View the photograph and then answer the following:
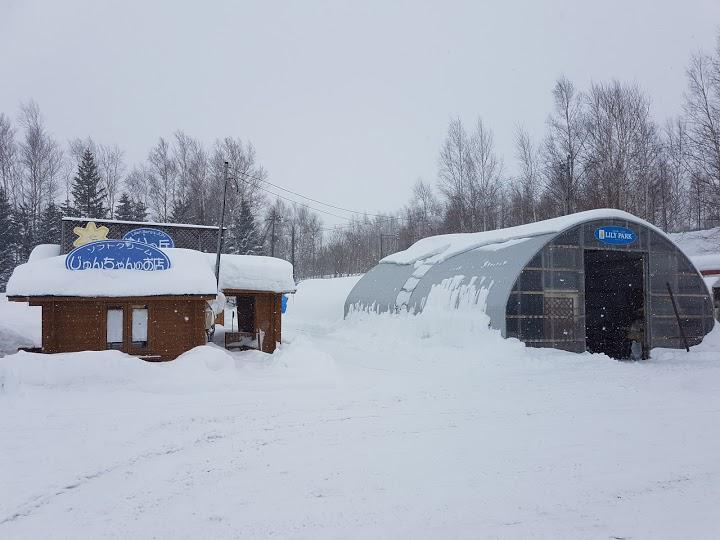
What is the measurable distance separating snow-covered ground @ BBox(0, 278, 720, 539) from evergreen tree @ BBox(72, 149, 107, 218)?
40.1 m

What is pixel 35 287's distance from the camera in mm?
13016

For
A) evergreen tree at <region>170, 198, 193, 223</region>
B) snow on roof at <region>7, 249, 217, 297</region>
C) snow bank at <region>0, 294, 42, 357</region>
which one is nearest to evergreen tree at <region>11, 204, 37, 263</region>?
evergreen tree at <region>170, 198, 193, 223</region>

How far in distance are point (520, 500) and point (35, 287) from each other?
12578 mm

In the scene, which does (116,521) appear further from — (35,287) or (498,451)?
(35,287)

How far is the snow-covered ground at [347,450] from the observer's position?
16.1 ft

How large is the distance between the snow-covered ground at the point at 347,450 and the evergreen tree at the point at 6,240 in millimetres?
36274

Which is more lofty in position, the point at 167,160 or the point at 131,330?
the point at 167,160

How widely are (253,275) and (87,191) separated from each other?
124 ft

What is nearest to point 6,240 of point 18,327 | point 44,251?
point 44,251

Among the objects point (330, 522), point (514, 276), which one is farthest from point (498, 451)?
point (514, 276)

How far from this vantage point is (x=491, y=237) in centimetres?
2119

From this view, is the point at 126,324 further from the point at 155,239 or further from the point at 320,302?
the point at 320,302

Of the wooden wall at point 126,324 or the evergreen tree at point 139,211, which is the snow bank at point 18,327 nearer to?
the wooden wall at point 126,324

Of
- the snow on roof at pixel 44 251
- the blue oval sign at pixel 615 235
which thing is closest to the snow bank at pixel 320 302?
the snow on roof at pixel 44 251
